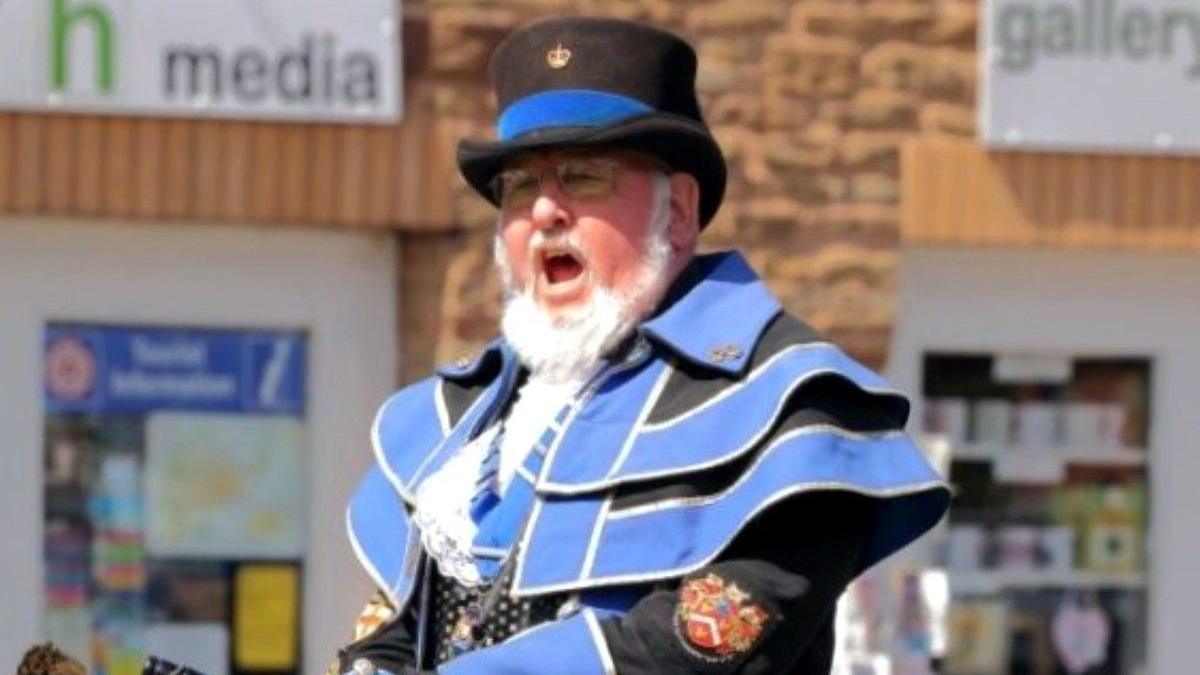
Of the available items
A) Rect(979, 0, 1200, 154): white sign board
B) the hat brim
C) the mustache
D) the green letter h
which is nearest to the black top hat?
the hat brim

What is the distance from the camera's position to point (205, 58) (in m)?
7.06

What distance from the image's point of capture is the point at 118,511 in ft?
24.1

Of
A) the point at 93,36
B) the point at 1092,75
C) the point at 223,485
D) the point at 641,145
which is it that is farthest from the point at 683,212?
the point at 1092,75

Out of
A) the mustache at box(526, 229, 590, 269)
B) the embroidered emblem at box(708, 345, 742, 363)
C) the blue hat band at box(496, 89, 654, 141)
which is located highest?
the blue hat band at box(496, 89, 654, 141)

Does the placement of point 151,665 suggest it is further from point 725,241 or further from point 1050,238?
point 1050,238

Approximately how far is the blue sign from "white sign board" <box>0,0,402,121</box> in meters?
0.55

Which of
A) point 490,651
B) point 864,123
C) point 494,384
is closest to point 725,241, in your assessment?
point 864,123

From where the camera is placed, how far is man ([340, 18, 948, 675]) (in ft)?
12.7

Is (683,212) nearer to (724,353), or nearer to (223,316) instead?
(724,353)

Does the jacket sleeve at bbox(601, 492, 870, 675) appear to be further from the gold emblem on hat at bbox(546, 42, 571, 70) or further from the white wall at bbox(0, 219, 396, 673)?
the white wall at bbox(0, 219, 396, 673)

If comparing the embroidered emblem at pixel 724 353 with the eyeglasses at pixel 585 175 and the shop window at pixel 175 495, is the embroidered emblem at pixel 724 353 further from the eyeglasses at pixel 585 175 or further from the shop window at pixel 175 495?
the shop window at pixel 175 495

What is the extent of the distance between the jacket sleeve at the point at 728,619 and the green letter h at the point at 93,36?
330 cm

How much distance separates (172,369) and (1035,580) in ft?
7.47

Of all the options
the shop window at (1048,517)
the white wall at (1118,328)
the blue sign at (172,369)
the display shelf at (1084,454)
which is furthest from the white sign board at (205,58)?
the display shelf at (1084,454)
